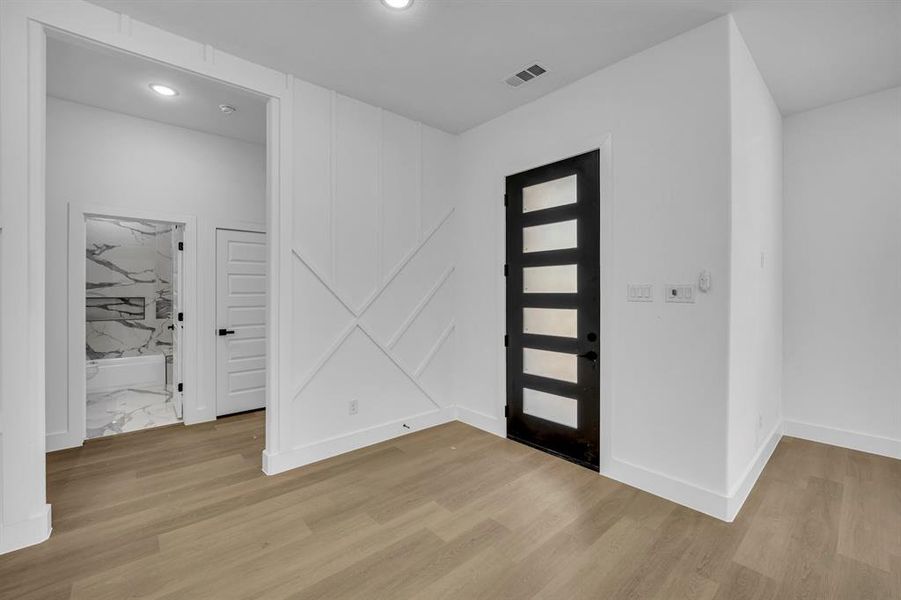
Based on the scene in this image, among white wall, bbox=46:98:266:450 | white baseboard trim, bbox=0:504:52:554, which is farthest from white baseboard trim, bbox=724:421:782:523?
white wall, bbox=46:98:266:450

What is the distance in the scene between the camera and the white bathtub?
5.96 metres

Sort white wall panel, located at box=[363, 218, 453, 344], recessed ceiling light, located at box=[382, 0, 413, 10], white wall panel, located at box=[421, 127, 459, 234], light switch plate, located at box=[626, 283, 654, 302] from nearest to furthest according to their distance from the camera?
recessed ceiling light, located at box=[382, 0, 413, 10]
light switch plate, located at box=[626, 283, 654, 302]
white wall panel, located at box=[363, 218, 453, 344]
white wall panel, located at box=[421, 127, 459, 234]

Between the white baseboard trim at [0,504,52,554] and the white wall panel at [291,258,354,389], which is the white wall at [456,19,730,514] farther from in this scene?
the white baseboard trim at [0,504,52,554]

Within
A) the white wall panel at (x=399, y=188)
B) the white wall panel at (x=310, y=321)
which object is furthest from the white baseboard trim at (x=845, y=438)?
the white wall panel at (x=310, y=321)

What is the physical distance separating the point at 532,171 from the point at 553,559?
9.68ft

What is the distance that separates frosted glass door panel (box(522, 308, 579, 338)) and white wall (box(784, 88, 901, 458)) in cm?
238

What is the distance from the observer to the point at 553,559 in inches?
81.8

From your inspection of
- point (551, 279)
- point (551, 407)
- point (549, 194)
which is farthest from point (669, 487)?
point (549, 194)

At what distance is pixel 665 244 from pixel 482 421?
2392mm

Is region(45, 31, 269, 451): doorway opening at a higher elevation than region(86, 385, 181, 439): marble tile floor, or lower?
higher

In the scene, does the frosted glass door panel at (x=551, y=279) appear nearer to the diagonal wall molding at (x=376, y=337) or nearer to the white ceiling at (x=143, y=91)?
the diagonal wall molding at (x=376, y=337)

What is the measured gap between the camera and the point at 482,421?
13.4ft

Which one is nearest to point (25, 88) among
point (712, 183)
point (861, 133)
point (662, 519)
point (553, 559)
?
point (553, 559)

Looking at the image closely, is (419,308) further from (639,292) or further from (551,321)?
(639,292)
